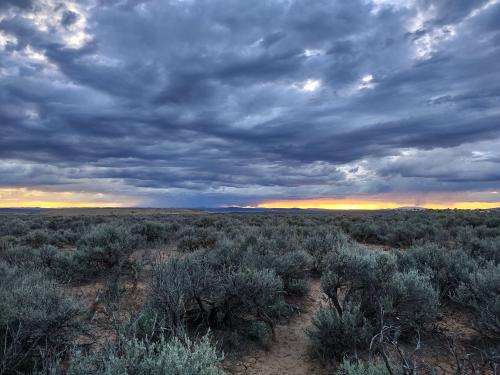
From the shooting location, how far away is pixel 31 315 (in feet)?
15.8


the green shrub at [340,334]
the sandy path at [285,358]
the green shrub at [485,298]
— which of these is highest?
the green shrub at [485,298]

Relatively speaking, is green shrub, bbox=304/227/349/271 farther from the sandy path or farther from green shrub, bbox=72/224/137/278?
green shrub, bbox=72/224/137/278

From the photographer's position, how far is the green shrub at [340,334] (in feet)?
18.6

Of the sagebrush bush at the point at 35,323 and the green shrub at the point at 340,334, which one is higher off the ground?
the sagebrush bush at the point at 35,323

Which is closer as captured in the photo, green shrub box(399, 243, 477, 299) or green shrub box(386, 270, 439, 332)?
green shrub box(386, 270, 439, 332)

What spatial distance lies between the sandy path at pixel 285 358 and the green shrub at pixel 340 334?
12.3 inches

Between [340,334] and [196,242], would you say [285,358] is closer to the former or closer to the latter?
[340,334]

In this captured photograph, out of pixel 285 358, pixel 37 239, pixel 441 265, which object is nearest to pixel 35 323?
pixel 285 358

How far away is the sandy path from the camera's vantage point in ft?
18.8

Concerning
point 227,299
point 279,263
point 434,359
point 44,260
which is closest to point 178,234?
point 44,260

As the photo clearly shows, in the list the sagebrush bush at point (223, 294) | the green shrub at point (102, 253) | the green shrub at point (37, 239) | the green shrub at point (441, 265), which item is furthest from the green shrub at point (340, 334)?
the green shrub at point (37, 239)

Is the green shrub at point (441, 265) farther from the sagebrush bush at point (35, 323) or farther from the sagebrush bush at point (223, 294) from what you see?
the sagebrush bush at point (35, 323)

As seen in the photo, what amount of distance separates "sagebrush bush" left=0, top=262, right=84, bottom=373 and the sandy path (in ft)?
8.54

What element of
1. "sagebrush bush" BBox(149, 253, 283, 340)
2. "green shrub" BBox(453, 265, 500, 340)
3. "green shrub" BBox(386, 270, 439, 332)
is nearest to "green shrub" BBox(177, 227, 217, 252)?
"sagebrush bush" BBox(149, 253, 283, 340)
